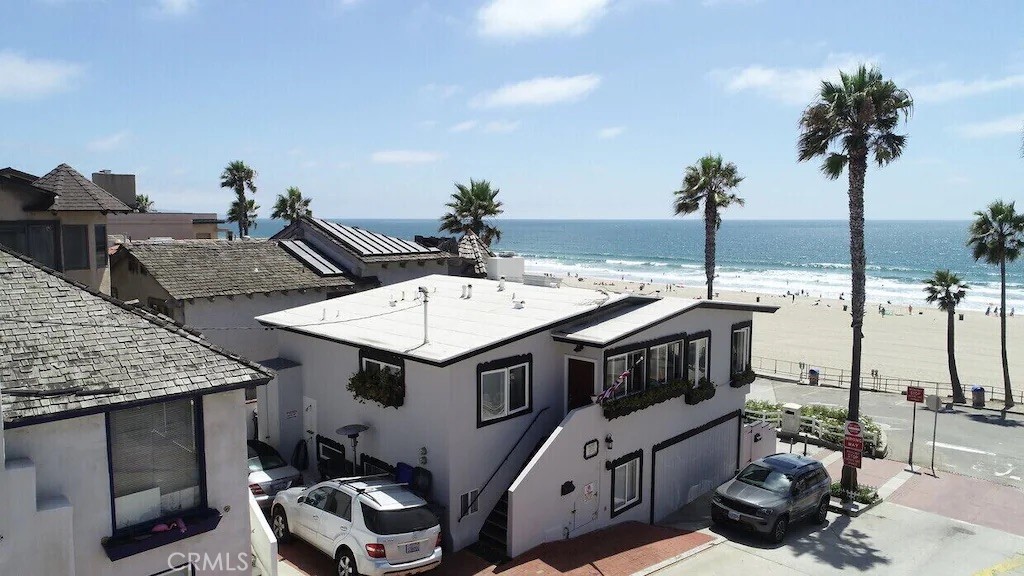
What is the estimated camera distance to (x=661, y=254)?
7835 inches

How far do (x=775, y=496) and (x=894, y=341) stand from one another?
2000 inches

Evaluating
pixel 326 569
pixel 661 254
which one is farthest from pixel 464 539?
pixel 661 254

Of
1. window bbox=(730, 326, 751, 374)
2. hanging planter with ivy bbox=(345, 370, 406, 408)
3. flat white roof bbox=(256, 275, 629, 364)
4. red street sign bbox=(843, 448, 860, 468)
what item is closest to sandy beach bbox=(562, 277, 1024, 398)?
red street sign bbox=(843, 448, 860, 468)

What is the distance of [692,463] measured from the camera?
2084 cm

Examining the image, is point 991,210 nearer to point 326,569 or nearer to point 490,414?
point 490,414

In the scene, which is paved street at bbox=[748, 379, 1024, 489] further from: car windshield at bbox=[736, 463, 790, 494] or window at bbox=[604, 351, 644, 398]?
window at bbox=[604, 351, 644, 398]

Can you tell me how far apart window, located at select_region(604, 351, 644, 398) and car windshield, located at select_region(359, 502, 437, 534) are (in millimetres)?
5939

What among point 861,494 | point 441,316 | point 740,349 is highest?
point 441,316

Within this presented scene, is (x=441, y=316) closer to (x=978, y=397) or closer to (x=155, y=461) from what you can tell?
(x=155, y=461)

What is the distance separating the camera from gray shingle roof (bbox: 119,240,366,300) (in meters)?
22.7

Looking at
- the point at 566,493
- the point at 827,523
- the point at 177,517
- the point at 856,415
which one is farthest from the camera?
the point at 856,415

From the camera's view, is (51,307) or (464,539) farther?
(464,539)

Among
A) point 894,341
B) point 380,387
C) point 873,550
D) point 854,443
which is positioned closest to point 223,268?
point 380,387

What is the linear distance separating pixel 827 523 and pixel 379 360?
42.6 feet
